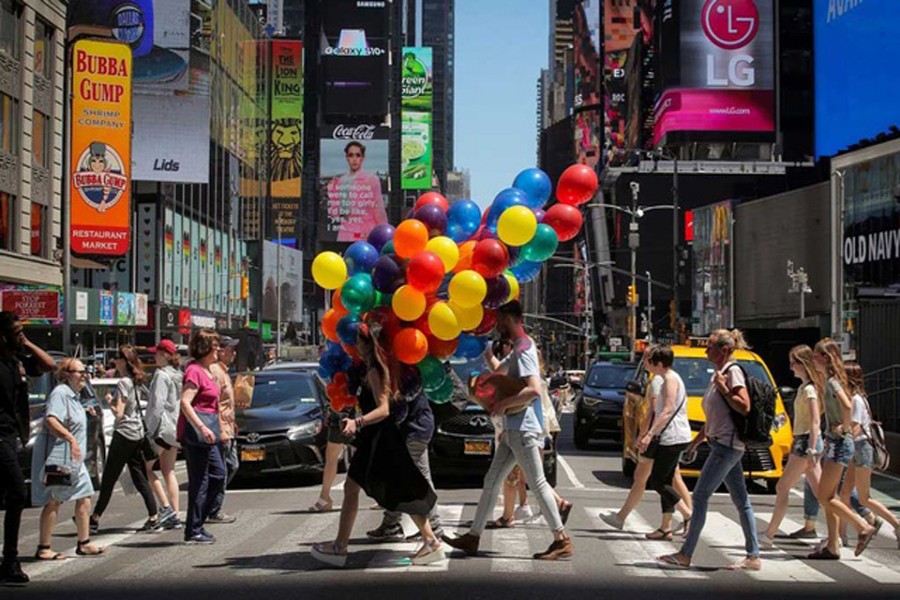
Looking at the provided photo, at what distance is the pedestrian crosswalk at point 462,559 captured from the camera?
9.55 m

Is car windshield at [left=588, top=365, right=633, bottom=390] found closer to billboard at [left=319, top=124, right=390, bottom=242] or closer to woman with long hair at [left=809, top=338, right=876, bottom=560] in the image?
woman with long hair at [left=809, top=338, right=876, bottom=560]

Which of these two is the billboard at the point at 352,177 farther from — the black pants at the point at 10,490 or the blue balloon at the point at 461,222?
the black pants at the point at 10,490

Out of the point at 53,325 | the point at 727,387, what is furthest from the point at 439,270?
the point at 53,325

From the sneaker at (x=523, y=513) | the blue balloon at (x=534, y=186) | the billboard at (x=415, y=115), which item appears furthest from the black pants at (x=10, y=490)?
the billboard at (x=415, y=115)

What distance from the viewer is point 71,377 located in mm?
10500

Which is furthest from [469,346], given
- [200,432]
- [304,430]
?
[304,430]

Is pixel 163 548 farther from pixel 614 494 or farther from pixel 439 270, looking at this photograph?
pixel 614 494

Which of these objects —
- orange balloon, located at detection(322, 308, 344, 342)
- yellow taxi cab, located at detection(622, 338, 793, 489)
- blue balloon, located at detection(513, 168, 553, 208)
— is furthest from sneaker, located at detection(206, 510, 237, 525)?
yellow taxi cab, located at detection(622, 338, 793, 489)

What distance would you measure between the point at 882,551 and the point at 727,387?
2.64 metres

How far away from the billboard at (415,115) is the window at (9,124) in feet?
462

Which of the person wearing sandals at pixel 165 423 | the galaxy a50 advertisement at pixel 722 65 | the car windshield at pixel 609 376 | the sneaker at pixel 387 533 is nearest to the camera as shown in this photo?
the sneaker at pixel 387 533

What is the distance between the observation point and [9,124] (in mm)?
38688

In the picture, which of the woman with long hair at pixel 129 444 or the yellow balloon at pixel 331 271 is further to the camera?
the woman with long hair at pixel 129 444

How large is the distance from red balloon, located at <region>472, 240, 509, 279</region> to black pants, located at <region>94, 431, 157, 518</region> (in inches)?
153
